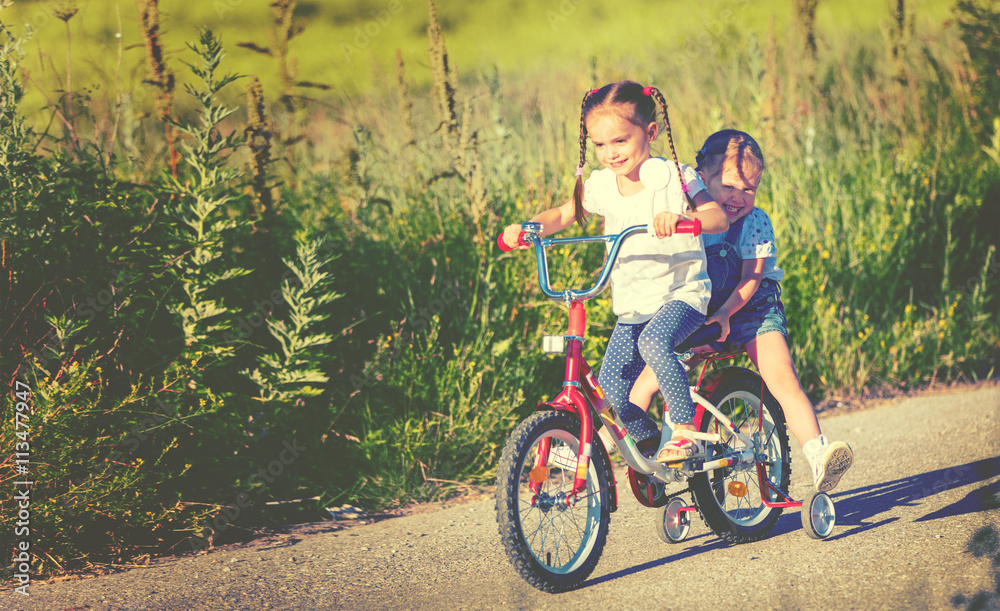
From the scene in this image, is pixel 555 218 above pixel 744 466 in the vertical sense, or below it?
above

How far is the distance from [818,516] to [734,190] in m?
1.36

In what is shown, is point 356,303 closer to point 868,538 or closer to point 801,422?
point 801,422

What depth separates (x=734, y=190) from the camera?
3537 millimetres

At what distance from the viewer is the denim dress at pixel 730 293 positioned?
139 inches

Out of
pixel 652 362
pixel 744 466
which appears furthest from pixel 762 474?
pixel 652 362

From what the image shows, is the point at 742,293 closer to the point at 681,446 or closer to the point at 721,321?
the point at 721,321

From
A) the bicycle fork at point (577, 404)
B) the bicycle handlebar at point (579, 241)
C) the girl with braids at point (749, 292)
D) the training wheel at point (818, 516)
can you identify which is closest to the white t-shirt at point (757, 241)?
Answer: the girl with braids at point (749, 292)

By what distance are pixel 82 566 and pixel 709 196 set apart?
2819 millimetres

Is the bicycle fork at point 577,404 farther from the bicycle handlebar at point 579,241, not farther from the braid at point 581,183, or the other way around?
the braid at point 581,183

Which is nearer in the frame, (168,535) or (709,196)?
(709,196)

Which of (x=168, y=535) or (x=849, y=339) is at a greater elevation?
(x=849, y=339)

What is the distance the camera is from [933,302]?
21.6ft

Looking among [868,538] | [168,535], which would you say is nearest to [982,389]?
[868,538]

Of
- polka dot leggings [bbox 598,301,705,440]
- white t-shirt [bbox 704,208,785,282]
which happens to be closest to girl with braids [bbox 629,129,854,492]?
white t-shirt [bbox 704,208,785,282]
